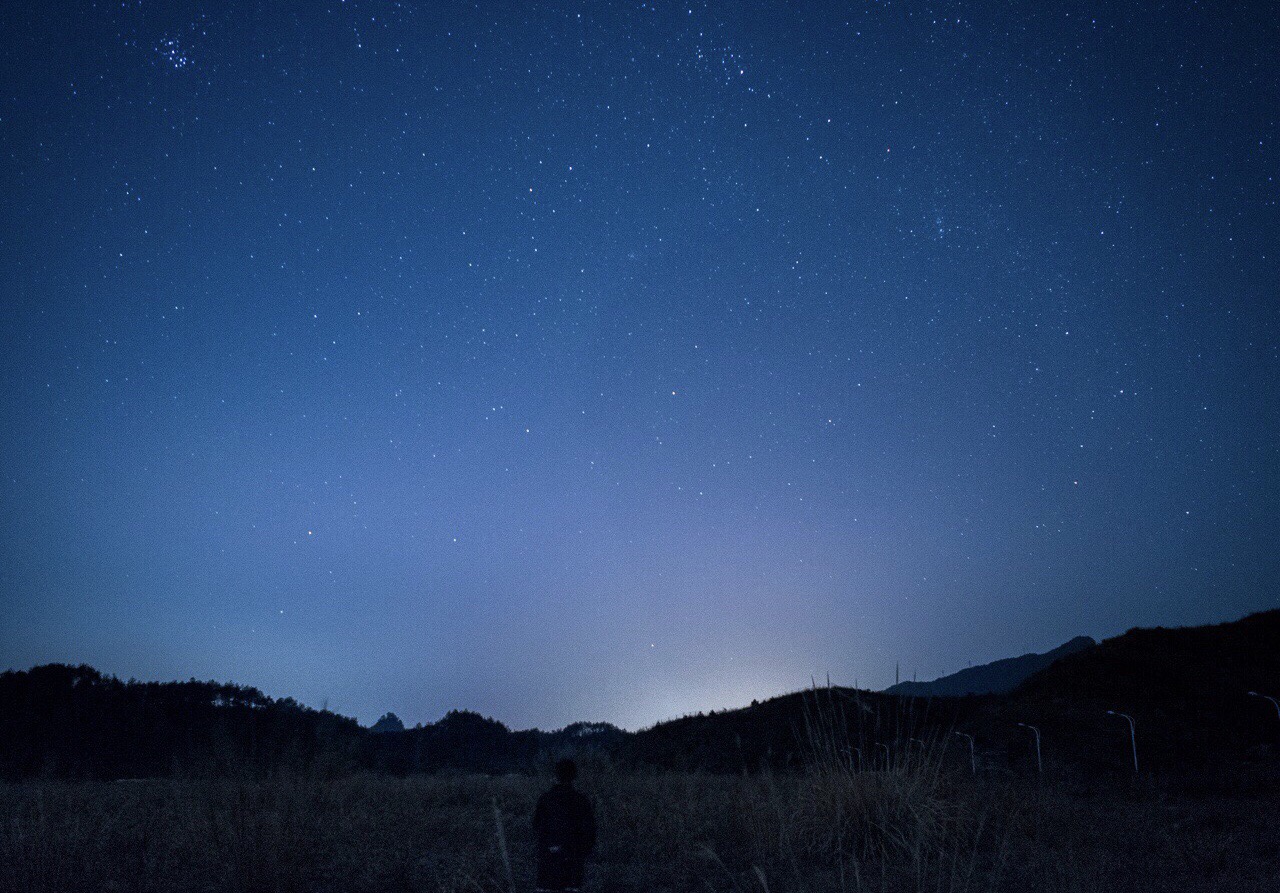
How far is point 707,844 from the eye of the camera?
29.0 ft

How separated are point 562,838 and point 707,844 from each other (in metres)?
3.89

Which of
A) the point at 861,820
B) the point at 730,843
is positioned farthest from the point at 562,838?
the point at 730,843

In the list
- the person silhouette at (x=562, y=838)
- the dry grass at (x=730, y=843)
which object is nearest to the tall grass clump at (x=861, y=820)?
the dry grass at (x=730, y=843)

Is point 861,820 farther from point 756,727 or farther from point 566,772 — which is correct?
point 756,727

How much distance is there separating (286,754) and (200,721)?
3438cm

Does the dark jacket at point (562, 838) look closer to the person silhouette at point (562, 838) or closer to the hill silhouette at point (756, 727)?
the person silhouette at point (562, 838)

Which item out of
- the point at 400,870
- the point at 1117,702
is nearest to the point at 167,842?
the point at 400,870

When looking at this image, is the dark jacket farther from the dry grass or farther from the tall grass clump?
the tall grass clump

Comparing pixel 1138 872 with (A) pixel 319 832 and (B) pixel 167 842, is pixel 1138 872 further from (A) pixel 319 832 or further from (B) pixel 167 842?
(B) pixel 167 842

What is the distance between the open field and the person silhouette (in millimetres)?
588

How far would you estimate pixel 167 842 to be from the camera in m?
9.31

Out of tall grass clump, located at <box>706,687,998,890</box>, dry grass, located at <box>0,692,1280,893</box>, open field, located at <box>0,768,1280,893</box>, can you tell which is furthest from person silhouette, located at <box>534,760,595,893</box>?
tall grass clump, located at <box>706,687,998,890</box>

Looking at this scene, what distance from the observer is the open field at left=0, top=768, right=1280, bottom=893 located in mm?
7223

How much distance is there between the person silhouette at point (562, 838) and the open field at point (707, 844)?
1.93ft
